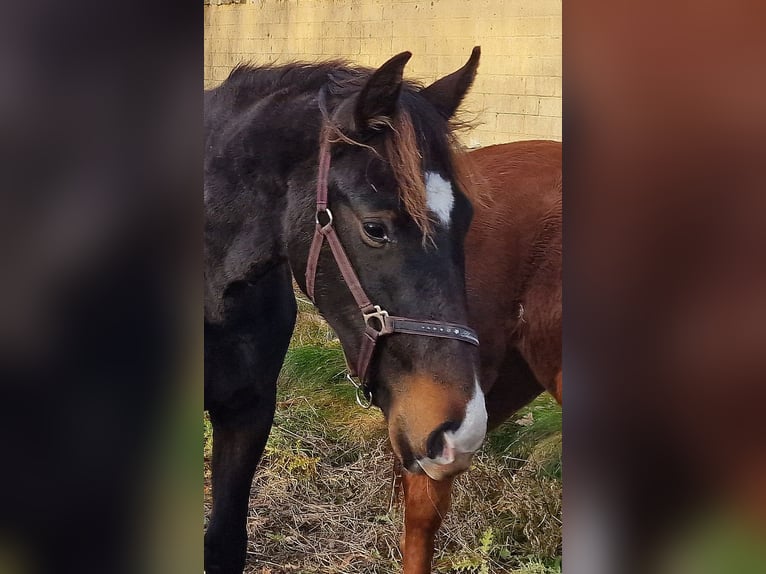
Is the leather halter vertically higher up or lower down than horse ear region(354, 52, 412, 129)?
lower down

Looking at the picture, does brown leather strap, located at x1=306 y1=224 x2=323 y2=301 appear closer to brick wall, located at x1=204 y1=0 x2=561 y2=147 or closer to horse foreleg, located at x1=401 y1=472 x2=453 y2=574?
brick wall, located at x1=204 y1=0 x2=561 y2=147

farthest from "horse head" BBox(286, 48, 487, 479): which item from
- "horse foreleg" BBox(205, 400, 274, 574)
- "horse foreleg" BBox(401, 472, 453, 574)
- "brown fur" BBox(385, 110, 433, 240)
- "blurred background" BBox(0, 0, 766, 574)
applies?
"horse foreleg" BBox(205, 400, 274, 574)

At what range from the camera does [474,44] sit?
2.52 meters

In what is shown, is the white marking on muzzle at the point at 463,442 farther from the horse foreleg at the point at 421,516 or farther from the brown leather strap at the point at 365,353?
the brown leather strap at the point at 365,353

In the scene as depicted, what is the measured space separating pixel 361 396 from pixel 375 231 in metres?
0.53

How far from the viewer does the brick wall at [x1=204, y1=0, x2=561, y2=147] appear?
2.47 m

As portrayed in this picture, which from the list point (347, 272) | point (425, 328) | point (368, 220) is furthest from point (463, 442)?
point (368, 220)

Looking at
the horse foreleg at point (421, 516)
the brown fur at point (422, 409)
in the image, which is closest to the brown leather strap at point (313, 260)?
the brown fur at point (422, 409)

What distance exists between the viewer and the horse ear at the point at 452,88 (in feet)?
8.25

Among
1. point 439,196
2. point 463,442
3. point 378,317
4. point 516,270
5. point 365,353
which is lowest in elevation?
point 463,442
